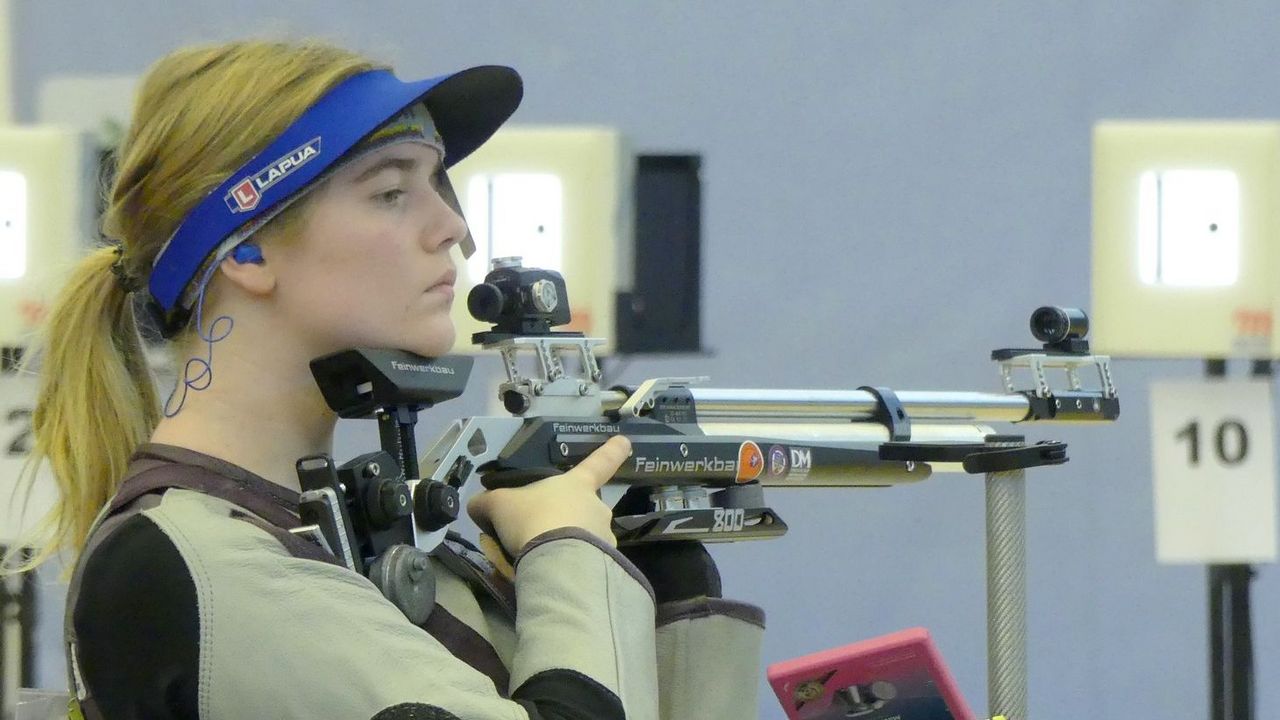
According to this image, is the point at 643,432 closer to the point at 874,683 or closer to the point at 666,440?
the point at 666,440

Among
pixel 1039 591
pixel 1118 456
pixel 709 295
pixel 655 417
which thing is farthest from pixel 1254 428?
pixel 655 417

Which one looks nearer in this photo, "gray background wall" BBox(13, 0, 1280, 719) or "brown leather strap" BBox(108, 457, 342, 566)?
"brown leather strap" BBox(108, 457, 342, 566)

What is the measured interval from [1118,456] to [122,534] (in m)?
1.24

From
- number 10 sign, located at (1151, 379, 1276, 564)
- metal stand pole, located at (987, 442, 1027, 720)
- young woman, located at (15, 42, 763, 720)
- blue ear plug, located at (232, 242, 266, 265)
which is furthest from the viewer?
number 10 sign, located at (1151, 379, 1276, 564)

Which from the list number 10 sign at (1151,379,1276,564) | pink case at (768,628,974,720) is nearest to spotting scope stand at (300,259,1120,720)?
pink case at (768,628,974,720)

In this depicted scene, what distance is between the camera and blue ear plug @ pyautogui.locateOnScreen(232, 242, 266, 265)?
0.81 m

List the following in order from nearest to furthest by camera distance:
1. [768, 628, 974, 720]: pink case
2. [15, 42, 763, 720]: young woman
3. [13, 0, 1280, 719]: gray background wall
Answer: [15, 42, 763, 720]: young woman, [768, 628, 974, 720]: pink case, [13, 0, 1280, 719]: gray background wall

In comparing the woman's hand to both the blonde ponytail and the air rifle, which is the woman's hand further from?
the blonde ponytail

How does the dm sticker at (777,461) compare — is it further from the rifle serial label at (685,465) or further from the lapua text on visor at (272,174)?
the lapua text on visor at (272,174)

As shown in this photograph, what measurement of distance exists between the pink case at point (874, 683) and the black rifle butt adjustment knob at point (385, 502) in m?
0.24

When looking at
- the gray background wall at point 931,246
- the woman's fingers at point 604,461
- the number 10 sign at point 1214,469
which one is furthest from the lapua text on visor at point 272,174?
the number 10 sign at point 1214,469

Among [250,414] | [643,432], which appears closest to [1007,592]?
[643,432]

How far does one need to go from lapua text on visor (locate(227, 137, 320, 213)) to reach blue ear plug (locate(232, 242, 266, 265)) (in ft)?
0.07

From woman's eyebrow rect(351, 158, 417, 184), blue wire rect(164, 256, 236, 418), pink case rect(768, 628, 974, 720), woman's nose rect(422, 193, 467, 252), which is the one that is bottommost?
pink case rect(768, 628, 974, 720)
